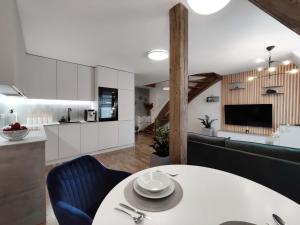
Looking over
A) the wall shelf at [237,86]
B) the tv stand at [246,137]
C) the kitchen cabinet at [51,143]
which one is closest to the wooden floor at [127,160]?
the kitchen cabinet at [51,143]

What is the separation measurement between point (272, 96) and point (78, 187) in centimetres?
509

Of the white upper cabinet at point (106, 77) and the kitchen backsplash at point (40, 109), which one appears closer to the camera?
the kitchen backsplash at point (40, 109)

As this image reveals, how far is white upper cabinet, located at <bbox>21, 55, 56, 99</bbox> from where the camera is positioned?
2939 mm

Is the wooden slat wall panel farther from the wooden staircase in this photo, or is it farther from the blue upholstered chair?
the blue upholstered chair

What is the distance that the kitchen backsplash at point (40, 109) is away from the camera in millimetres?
2807

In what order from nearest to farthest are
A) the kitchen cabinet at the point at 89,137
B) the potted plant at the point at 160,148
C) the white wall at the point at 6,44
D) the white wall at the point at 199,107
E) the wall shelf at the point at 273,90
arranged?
the white wall at the point at 6,44, the potted plant at the point at 160,148, the kitchen cabinet at the point at 89,137, the wall shelf at the point at 273,90, the white wall at the point at 199,107

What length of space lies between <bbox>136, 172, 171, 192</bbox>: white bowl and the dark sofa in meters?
1.39

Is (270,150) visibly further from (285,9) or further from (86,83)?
(86,83)

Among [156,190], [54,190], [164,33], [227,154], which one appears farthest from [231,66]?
[54,190]

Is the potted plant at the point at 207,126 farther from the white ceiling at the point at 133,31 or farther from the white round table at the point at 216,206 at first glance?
the white round table at the point at 216,206

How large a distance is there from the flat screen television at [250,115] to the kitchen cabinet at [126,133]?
324cm

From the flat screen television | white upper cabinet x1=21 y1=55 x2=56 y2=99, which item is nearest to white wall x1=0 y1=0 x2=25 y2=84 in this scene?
white upper cabinet x1=21 y1=55 x2=56 y2=99

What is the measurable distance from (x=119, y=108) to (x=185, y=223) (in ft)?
12.4

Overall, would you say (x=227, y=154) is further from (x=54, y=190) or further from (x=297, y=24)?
(x=54, y=190)
